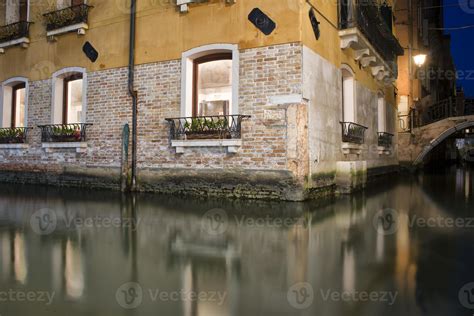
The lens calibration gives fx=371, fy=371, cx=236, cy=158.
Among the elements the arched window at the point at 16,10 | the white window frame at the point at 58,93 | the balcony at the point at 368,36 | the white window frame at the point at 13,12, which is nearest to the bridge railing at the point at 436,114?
the balcony at the point at 368,36

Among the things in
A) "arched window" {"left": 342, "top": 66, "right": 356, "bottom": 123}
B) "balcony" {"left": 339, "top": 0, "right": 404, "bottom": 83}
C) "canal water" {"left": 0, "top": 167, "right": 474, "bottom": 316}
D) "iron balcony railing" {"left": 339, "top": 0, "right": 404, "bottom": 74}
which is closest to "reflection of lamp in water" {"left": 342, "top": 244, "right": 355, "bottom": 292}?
"canal water" {"left": 0, "top": 167, "right": 474, "bottom": 316}

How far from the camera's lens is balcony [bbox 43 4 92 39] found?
10180mm

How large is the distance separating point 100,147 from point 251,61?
475 cm

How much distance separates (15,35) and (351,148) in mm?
10931

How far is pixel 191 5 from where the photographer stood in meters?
8.54

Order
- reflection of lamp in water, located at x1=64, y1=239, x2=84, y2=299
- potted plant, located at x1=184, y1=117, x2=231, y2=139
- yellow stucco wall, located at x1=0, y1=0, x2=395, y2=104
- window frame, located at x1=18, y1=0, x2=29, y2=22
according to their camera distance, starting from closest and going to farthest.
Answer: reflection of lamp in water, located at x1=64, y1=239, x2=84, y2=299 → yellow stucco wall, located at x1=0, y1=0, x2=395, y2=104 → potted plant, located at x1=184, y1=117, x2=231, y2=139 → window frame, located at x1=18, y1=0, x2=29, y2=22

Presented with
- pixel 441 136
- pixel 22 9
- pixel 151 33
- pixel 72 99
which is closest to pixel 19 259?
pixel 151 33

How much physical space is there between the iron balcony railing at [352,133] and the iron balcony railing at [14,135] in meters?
9.31

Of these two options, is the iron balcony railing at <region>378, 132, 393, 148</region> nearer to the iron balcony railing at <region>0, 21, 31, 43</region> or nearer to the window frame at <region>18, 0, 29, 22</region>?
the iron balcony railing at <region>0, 21, 31, 43</region>

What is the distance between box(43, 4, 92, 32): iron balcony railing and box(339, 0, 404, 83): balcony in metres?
6.92

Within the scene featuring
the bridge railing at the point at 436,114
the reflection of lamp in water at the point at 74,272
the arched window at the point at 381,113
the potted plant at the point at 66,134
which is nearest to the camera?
the reflection of lamp in water at the point at 74,272

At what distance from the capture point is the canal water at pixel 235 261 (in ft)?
8.34

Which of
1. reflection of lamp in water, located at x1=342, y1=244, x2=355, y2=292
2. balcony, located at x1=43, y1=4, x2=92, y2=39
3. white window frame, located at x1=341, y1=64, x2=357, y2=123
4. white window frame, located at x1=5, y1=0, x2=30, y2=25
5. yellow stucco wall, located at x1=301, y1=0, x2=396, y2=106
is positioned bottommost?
reflection of lamp in water, located at x1=342, y1=244, x2=355, y2=292

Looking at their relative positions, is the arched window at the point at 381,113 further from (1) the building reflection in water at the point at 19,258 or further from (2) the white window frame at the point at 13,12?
(1) the building reflection in water at the point at 19,258
